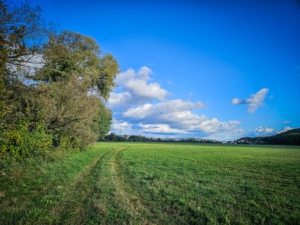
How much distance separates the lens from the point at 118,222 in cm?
570

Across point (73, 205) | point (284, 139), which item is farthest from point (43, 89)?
point (284, 139)

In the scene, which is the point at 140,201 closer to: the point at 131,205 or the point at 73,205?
the point at 131,205

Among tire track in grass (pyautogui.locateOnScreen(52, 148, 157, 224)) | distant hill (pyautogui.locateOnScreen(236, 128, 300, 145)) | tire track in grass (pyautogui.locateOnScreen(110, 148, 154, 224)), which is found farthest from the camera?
distant hill (pyautogui.locateOnScreen(236, 128, 300, 145))

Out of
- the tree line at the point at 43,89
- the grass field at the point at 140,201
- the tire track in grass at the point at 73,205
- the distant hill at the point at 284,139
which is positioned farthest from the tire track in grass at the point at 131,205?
the distant hill at the point at 284,139

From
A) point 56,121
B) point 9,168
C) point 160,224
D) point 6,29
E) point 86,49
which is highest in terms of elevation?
point 86,49

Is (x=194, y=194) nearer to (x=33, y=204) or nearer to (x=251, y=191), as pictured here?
Answer: (x=251, y=191)

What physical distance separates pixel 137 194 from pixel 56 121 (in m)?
14.2

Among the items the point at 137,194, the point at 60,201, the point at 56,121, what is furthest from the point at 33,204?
the point at 56,121

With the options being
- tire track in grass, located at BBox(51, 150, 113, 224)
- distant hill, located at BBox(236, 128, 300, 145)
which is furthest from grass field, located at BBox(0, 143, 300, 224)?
distant hill, located at BBox(236, 128, 300, 145)

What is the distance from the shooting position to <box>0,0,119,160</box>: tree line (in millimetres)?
9953

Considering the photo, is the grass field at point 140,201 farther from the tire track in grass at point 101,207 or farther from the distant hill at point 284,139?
the distant hill at point 284,139

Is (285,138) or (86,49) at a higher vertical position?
(86,49)

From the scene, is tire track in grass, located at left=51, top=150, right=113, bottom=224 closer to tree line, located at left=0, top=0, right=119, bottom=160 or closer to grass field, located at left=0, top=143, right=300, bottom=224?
grass field, located at left=0, top=143, right=300, bottom=224

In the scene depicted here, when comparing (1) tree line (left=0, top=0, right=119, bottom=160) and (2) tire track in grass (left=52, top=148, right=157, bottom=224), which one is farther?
(1) tree line (left=0, top=0, right=119, bottom=160)
